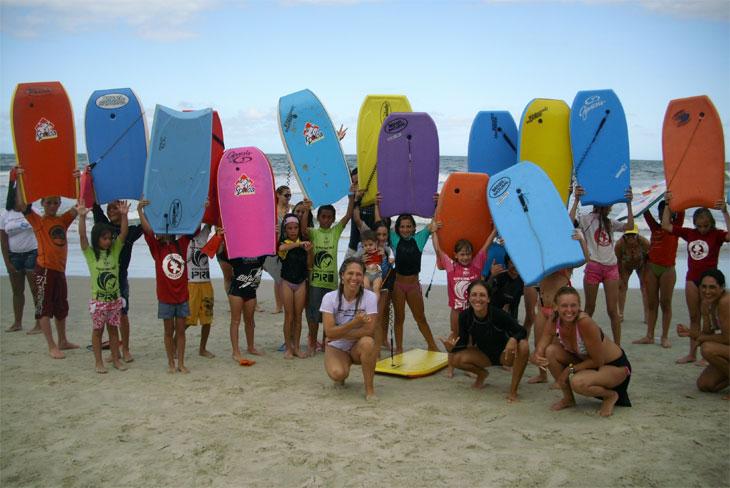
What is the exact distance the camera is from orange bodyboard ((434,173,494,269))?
6.20 metres

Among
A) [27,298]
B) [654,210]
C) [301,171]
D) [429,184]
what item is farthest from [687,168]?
[654,210]

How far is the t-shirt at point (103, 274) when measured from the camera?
585 centimetres

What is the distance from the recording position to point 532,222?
19.1ft

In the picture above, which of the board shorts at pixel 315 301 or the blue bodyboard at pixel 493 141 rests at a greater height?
the blue bodyboard at pixel 493 141

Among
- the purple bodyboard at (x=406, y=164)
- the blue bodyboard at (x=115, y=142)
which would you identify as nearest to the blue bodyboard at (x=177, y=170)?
the blue bodyboard at (x=115, y=142)

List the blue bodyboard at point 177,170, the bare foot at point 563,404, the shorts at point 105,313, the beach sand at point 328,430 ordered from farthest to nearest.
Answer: the blue bodyboard at point 177,170 < the shorts at point 105,313 < the bare foot at point 563,404 < the beach sand at point 328,430

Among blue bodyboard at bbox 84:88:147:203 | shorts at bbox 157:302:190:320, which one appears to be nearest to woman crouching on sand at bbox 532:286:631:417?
shorts at bbox 157:302:190:320

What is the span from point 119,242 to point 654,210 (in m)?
16.8

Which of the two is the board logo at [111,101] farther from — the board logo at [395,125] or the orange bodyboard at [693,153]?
the orange bodyboard at [693,153]

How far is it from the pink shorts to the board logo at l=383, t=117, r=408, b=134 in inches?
83.7

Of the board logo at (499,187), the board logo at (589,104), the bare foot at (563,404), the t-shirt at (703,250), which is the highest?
the board logo at (589,104)

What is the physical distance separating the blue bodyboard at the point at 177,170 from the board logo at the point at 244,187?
0.28 m

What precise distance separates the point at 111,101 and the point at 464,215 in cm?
330

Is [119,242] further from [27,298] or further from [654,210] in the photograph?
[654,210]
